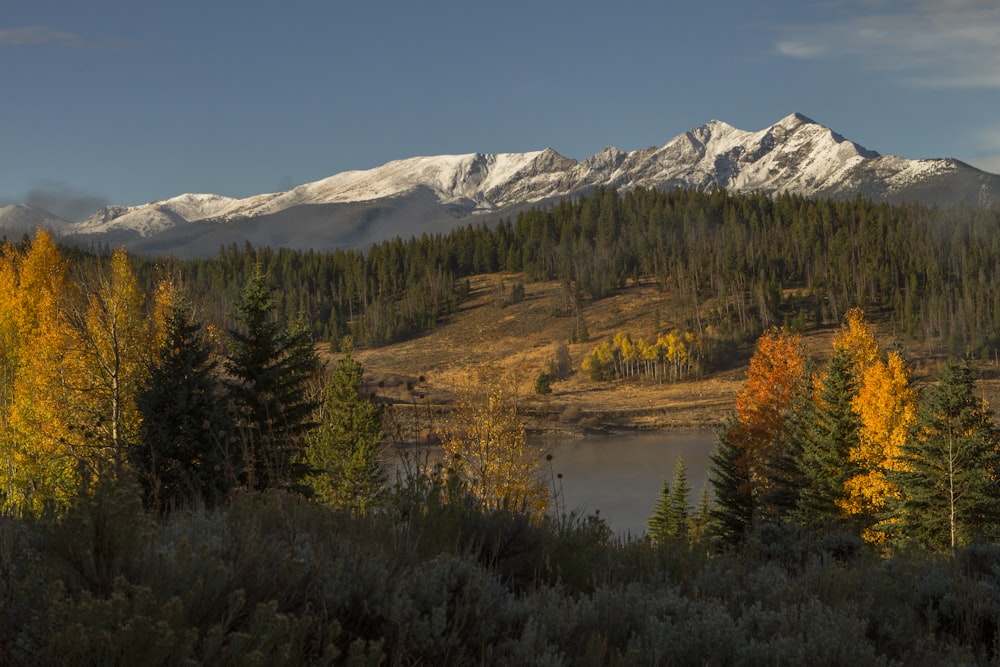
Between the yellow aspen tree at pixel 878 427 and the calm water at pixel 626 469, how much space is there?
648 centimetres

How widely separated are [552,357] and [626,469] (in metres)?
55.0

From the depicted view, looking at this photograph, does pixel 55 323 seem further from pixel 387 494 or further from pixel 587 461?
pixel 587 461

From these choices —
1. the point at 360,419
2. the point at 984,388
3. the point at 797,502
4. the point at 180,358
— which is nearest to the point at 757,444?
the point at 797,502

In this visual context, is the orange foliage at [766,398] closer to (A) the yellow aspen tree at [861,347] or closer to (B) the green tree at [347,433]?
(A) the yellow aspen tree at [861,347]

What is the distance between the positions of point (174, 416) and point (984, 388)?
8102cm

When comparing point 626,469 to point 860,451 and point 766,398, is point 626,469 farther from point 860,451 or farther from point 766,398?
point 860,451

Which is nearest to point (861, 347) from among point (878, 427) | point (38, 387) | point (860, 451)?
point (878, 427)

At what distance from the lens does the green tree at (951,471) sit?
67.8ft

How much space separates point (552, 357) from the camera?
10300 cm

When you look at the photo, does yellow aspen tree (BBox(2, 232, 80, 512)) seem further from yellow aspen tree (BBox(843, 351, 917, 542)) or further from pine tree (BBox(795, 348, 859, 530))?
yellow aspen tree (BBox(843, 351, 917, 542))

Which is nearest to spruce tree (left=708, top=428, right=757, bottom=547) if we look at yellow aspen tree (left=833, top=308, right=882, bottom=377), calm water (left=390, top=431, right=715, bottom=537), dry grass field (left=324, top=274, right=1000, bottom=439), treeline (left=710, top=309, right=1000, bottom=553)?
treeline (left=710, top=309, right=1000, bottom=553)

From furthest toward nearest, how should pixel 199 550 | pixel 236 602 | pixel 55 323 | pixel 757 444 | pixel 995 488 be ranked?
pixel 757 444, pixel 55 323, pixel 995 488, pixel 199 550, pixel 236 602

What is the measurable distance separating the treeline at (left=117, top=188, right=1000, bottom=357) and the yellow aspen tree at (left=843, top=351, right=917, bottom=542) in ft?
251

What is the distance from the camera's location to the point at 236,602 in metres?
3.00
